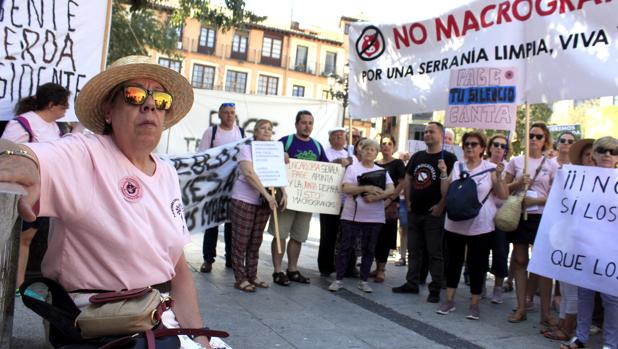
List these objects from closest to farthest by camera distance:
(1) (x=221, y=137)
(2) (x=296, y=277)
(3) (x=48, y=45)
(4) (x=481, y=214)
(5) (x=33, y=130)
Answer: (5) (x=33, y=130), (3) (x=48, y=45), (4) (x=481, y=214), (2) (x=296, y=277), (1) (x=221, y=137)

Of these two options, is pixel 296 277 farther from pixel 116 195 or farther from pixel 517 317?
pixel 116 195

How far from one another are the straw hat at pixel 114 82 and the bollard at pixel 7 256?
2.73 ft

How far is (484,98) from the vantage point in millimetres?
5516

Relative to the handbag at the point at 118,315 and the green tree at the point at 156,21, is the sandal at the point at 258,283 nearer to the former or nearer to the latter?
the handbag at the point at 118,315

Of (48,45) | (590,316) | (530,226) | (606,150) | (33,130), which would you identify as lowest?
(590,316)

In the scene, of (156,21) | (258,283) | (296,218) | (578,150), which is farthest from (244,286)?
(156,21)

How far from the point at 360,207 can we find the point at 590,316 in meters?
2.70

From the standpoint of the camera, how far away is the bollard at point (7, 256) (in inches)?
47.9

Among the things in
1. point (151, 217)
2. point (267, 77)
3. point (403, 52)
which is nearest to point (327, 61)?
point (267, 77)

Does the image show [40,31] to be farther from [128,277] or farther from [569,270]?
[569,270]

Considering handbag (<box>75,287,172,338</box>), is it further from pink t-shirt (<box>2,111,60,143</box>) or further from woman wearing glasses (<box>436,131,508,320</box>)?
woman wearing glasses (<box>436,131,508,320</box>)

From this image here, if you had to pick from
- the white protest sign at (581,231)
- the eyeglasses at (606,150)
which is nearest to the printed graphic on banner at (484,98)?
the white protest sign at (581,231)

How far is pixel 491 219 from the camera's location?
5500mm

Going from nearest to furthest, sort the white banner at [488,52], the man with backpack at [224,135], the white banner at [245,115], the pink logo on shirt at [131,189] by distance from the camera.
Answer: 1. the pink logo on shirt at [131,189]
2. the white banner at [488,52]
3. the man with backpack at [224,135]
4. the white banner at [245,115]
